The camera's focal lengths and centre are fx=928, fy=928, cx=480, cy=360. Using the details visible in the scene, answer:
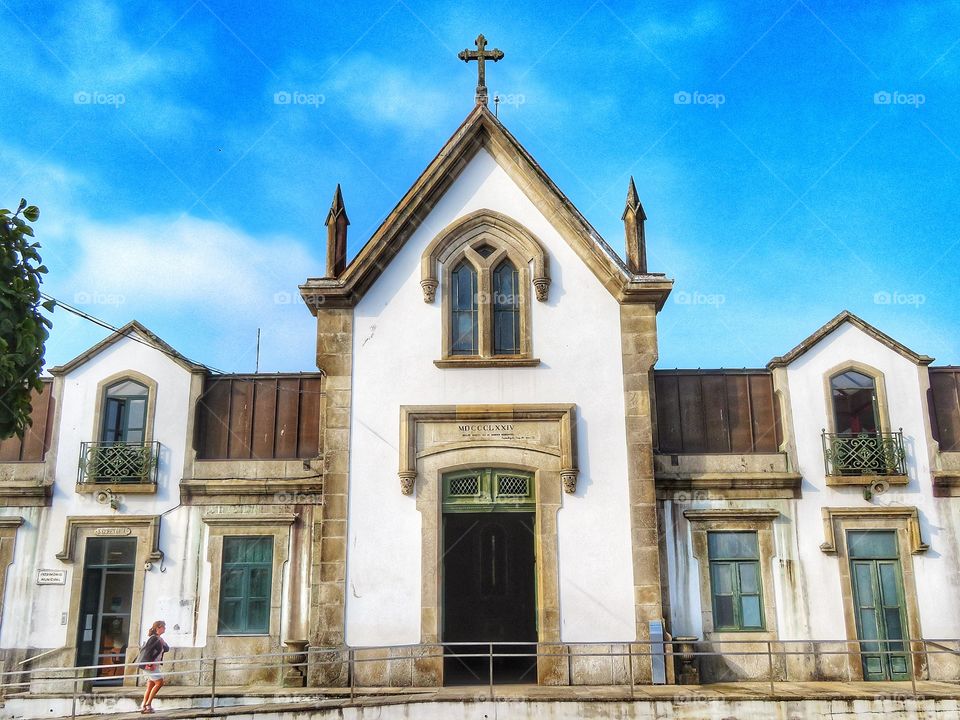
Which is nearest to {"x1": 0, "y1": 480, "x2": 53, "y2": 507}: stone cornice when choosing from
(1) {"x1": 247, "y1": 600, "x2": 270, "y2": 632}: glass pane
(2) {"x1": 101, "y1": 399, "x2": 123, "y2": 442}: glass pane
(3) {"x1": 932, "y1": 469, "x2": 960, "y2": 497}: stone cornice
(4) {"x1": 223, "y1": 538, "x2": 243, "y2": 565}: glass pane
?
(2) {"x1": 101, "y1": 399, "x2": 123, "y2": 442}: glass pane

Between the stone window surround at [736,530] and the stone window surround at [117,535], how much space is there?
34.2 ft

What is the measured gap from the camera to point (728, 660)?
1722 centimetres

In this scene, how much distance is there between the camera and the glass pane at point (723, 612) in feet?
57.5

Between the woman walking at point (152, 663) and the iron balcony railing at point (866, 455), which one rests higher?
the iron balcony railing at point (866, 455)

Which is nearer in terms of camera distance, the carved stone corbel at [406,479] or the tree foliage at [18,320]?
the tree foliage at [18,320]

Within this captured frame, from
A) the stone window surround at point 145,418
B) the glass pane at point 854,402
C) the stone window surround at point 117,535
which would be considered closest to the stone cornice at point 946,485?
the glass pane at point 854,402

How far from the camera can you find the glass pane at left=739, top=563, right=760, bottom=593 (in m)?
17.8

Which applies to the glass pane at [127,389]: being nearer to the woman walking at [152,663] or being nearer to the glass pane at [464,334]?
the woman walking at [152,663]

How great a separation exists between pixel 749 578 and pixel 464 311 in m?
7.50

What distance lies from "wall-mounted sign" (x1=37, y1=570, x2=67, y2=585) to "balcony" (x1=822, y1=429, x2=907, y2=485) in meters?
15.1

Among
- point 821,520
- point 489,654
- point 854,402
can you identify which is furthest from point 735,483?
point 489,654

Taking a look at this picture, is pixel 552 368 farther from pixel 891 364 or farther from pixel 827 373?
pixel 891 364

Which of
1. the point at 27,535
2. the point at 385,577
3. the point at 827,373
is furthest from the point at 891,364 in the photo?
the point at 27,535

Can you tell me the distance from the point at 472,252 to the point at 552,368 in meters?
2.74
